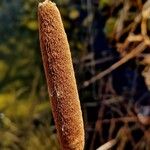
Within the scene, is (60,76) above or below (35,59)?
above

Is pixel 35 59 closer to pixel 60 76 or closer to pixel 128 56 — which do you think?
pixel 128 56

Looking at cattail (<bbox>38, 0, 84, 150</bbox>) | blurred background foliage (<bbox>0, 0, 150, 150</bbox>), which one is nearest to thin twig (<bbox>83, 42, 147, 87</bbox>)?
blurred background foliage (<bbox>0, 0, 150, 150</bbox>)

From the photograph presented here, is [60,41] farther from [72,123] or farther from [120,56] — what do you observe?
[120,56]

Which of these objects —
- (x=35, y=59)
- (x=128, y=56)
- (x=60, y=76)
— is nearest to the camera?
(x=60, y=76)

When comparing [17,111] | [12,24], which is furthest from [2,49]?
[17,111]

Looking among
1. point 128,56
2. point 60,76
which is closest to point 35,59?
point 128,56

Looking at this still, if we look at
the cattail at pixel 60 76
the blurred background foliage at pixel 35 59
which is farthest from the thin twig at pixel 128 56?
the cattail at pixel 60 76

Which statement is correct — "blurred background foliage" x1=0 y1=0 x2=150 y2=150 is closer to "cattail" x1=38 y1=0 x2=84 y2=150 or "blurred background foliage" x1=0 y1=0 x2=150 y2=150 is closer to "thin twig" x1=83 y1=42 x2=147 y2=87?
"thin twig" x1=83 y1=42 x2=147 y2=87

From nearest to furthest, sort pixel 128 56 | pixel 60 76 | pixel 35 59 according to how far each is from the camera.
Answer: pixel 60 76 → pixel 128 56 → pixel 35 59

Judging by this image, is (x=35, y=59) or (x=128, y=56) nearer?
(x=128, y=56)
